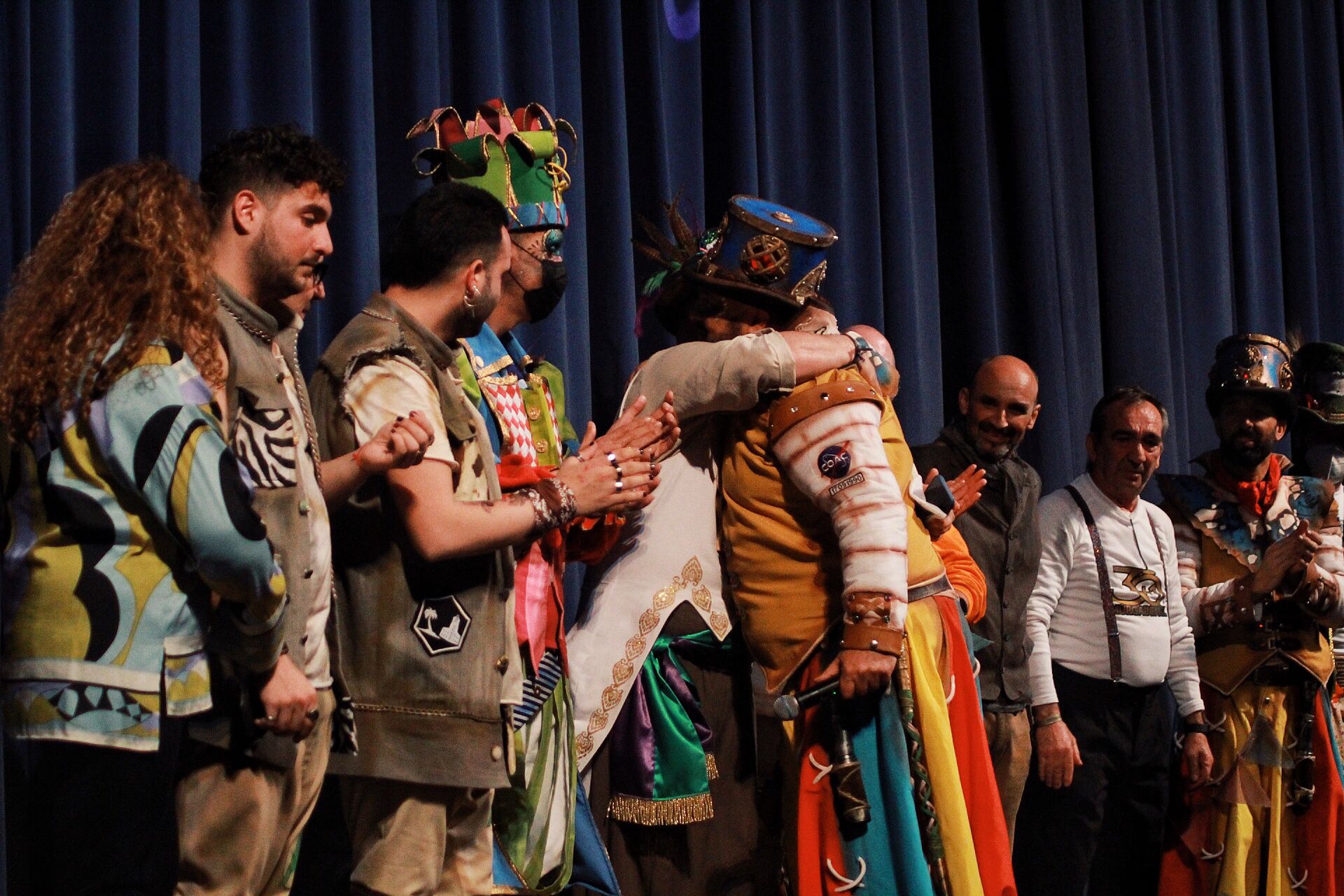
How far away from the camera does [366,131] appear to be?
10.0 ft

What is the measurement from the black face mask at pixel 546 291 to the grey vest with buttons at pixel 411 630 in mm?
547

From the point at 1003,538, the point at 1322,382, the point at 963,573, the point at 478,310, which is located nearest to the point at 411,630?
the point at 478,310

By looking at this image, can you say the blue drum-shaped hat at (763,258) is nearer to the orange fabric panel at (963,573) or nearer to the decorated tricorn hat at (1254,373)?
the orange fabric panel at (963,573)

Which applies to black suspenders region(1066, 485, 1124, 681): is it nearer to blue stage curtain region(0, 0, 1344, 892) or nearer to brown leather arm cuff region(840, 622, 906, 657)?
blue stage curtain region(0, 0, 1344, 892)

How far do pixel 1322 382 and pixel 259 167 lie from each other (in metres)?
3.43

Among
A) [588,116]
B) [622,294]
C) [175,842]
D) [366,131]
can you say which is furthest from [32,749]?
[588,116]

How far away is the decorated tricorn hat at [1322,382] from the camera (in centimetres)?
435

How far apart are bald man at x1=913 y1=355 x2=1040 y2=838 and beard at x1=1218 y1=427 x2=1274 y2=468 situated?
745 mm

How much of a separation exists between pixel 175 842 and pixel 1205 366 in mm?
3896

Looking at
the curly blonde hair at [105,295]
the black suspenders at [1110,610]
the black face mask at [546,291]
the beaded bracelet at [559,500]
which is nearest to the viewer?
the curly blonde hair at [105,295]

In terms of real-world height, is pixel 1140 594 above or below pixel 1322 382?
below

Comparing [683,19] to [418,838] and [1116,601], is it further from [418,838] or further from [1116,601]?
[418,838]

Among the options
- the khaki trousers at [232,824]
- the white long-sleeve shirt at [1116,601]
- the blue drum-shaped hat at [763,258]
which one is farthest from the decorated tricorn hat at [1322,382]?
the khaki trousers at [232,824]

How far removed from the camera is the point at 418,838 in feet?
6.91
